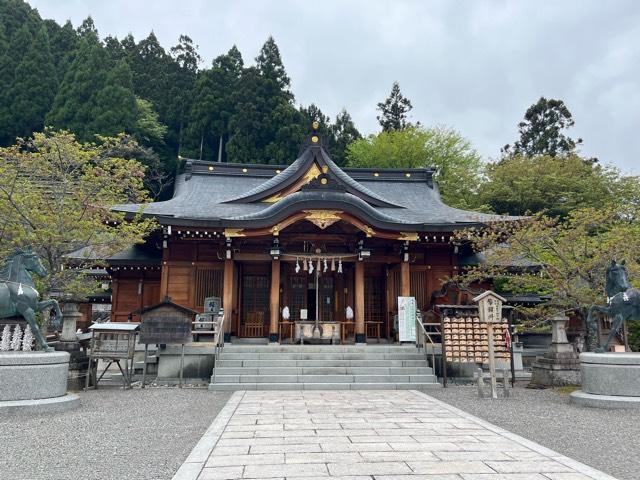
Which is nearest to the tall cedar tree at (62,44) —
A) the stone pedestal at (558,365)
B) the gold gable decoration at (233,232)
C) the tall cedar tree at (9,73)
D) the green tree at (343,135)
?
the tall cedar tree at (9,73)

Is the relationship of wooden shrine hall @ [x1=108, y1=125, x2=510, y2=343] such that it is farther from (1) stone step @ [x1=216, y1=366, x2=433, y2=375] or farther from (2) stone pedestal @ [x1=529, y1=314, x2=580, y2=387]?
(2) stone pedestal @ [x1=529, y1=314, x2=580, y2=387]

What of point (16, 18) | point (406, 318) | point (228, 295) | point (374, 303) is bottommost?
point (406, 318)

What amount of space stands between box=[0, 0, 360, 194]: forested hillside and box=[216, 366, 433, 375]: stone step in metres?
26.9

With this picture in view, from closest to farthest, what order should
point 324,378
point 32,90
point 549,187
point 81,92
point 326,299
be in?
point 324,378 < point 326,299 < point 549,187 < point 81,92 < point 32,90

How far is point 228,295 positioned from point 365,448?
9267 mm

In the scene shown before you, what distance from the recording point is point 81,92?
34656 mm

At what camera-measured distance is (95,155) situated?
13.1 meters

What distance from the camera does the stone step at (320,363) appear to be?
38.8 feet

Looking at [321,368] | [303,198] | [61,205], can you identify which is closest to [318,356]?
[321,368]

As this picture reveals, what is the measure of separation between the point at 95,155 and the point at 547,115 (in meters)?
40.2

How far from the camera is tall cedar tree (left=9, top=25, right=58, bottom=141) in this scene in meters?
34.9

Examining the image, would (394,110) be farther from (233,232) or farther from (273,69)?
(233,232)

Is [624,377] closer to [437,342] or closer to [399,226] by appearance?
[437,342]

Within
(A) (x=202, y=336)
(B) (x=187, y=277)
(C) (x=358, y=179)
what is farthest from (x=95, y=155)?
(C) (x=358, y=179)
